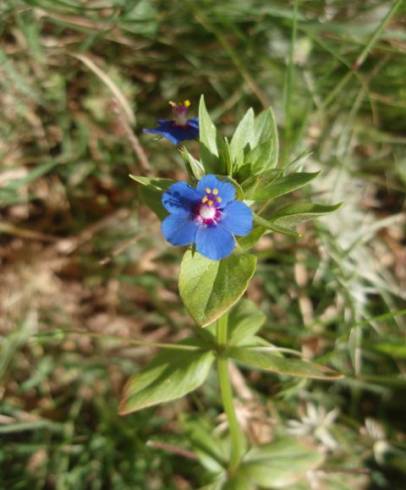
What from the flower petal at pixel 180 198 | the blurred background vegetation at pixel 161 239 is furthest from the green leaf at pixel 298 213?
the blurred background vegetation at pixel 161 239

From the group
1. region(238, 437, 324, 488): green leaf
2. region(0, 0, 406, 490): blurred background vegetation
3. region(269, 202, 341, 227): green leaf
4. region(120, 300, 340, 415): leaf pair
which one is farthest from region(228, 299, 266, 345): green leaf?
region(238, 437, 324, 488): green leaf

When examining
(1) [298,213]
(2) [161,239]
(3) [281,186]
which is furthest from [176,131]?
(2) [161,239]

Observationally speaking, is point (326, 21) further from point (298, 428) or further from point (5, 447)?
point (5, 447)

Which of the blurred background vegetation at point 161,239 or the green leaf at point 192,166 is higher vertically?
the green leaf at point 192,166

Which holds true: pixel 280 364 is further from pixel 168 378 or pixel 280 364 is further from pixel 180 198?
pixel 180 198

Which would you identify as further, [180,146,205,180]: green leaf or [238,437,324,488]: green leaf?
[238,437,324,488]: green leaf

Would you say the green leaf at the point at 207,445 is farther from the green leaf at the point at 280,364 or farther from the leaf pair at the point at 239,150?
the leaf pair at the point at 239,150

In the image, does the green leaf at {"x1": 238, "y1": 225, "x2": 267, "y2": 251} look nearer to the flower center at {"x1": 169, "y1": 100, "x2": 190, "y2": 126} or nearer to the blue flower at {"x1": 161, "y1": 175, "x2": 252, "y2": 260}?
the blue flower at {"x1": 161, "y1": 175, "x2": 252, "y2": 260}
